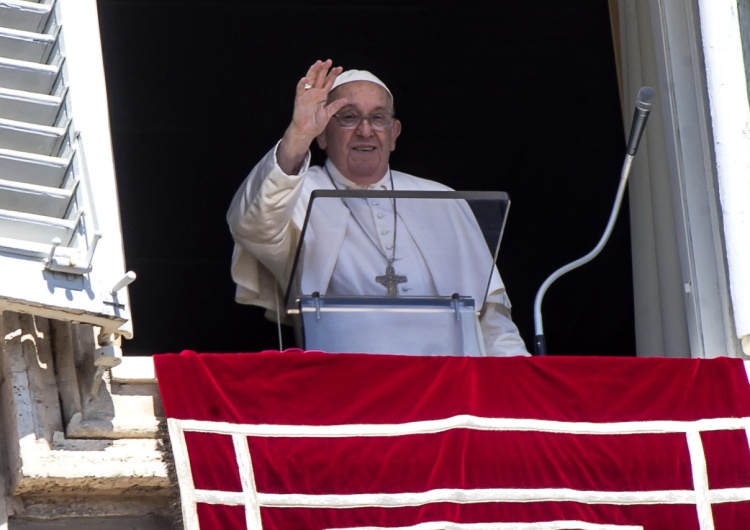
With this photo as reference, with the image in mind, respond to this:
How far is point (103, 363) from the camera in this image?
4430 mm

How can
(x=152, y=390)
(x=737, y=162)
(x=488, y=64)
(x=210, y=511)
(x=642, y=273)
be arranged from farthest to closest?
(x=488, y=64), (x=642, y=273), (x=737, y=162), (x=152, y=390), (x=210, y=511)

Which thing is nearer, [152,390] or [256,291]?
[152,390]

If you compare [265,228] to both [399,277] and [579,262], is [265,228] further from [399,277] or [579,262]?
[579,262]

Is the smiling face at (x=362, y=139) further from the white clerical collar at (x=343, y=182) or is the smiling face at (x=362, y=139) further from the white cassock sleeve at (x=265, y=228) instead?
the white cassock sleeve at (x=265, y=228)

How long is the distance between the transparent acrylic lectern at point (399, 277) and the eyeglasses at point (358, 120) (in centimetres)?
42

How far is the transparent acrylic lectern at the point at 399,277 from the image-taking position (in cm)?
489

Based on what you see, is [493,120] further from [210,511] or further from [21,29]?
[210,511]

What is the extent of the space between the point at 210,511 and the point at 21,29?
1.36 metres

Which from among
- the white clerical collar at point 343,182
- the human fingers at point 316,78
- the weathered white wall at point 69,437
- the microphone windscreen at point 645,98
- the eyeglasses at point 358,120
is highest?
the human fingers at point 316,78

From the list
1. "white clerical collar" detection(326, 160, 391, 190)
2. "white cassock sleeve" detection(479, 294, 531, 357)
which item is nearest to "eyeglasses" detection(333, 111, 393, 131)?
"white clerical collar" detection(326, 160, 391, 190)

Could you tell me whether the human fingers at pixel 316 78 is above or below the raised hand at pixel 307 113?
above

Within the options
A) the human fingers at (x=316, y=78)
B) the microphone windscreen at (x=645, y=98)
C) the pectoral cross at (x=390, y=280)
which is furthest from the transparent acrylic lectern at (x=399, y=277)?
the microphone windscreen at (x=645, y=98)

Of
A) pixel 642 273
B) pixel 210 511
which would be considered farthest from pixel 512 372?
pixel 642 273

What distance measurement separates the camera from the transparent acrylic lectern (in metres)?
4.89
